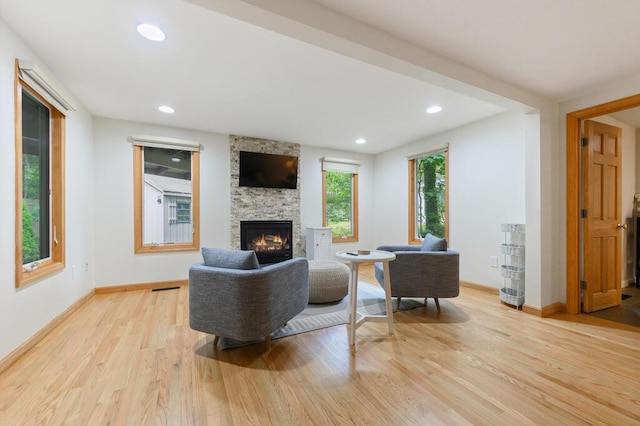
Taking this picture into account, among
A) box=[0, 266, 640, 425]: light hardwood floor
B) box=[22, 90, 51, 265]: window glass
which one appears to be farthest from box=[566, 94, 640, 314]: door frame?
box=[22, 90, 51, 265]: window glass

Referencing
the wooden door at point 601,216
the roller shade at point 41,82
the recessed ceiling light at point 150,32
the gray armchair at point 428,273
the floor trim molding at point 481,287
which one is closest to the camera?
the recessed ceiling light at point 150,32

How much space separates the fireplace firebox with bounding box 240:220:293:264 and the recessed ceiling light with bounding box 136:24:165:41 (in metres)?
3.18

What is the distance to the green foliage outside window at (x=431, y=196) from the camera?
4801 millimetres

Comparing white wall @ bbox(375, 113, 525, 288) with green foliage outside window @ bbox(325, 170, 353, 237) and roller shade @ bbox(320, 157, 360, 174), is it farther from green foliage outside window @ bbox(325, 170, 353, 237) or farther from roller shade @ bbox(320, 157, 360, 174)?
green foliage outside window @ bbox(325, 170, 353, 237)

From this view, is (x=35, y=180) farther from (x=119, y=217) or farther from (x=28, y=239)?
(x=119, y=217)

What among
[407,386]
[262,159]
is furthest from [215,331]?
[262,159]

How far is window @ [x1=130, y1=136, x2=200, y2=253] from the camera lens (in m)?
4.18

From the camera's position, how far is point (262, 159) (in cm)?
499

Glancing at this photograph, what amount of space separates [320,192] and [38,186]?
4.09 meters

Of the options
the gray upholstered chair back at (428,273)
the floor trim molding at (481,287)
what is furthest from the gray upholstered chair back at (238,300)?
the floor trim molding at (481,287)

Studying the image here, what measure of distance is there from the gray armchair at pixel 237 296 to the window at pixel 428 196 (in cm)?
345

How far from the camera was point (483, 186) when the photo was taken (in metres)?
4.02

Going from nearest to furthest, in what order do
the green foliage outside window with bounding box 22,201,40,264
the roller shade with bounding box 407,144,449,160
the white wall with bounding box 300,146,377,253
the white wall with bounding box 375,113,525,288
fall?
the green foliage outside window with bounding box 22,201,40,264
the white wall with bounding box 375,113,525,288
the roller shade with bounding box 407,144,449,160
the white wall with bounding box 300,146,377,253

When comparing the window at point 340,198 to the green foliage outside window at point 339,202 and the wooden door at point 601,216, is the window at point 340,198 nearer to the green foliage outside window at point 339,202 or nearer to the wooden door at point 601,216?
the green foliage outside window at point 339,202
